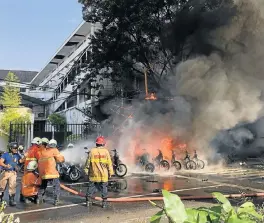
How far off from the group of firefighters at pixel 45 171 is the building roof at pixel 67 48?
108 feet

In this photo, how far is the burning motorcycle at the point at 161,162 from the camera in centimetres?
1473

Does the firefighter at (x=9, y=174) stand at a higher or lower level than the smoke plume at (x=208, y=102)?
lower

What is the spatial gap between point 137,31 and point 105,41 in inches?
107

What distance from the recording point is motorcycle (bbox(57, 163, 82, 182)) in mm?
11961

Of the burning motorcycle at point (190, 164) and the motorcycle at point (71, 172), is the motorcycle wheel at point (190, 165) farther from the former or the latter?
the motorcycle at point (71, 172)

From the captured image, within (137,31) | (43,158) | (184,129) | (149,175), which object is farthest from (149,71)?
(43,158)

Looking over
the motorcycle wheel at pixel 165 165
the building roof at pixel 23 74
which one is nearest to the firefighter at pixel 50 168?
the motorcycle wheel at pixel 165 165

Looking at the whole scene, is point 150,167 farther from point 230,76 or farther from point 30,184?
point 30,184

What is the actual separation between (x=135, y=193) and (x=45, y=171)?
2458 mm

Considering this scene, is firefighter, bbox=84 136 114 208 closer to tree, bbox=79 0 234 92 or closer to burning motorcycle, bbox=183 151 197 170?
burning motorcycle, bbox=183 151 197 170

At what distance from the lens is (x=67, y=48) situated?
52.0 metres

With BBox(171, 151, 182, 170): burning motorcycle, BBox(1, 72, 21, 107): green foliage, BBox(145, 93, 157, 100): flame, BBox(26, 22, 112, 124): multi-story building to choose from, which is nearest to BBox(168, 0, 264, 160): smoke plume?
BBox(145, 93, 157, 100): flame

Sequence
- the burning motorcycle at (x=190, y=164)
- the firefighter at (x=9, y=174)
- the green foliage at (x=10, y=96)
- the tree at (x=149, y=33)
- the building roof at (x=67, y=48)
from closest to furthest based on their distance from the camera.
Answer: the firefighter at (x=9, y=174)
the burning motorcycle at (x=190, y=164)
the tree at (x=149, y=33)
the green foliage at (x=10, y=96)
the building roof at (x=67, y=48)

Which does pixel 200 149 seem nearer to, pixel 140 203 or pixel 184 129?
pixel 184 129
